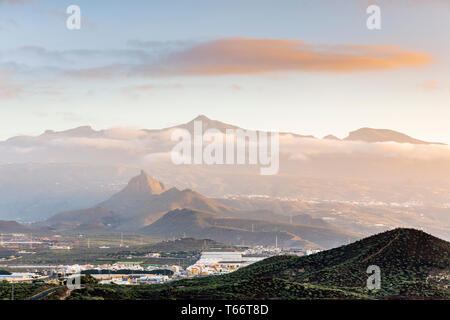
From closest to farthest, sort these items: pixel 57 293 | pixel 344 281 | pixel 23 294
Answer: pixel 57 293, pixel 23 294, pixel 344 281

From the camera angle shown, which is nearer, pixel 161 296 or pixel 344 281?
pixel 161 296
